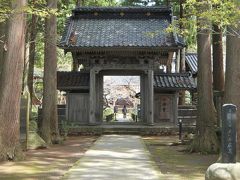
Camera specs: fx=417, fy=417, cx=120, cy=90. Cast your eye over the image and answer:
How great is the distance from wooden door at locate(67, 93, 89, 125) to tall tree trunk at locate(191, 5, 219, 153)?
1025 centimetres

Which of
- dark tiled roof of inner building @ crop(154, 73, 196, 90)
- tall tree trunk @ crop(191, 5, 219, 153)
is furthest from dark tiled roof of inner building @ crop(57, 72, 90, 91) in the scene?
tall tree trunk @ crop(191, 5, 219, 153)

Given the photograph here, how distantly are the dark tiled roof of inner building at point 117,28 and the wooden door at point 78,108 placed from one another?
10.1 feet

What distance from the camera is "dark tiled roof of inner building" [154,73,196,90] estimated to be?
928 inches

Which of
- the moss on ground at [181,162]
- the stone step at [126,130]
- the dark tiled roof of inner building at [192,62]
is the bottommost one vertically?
the moss on ground at [181,162]

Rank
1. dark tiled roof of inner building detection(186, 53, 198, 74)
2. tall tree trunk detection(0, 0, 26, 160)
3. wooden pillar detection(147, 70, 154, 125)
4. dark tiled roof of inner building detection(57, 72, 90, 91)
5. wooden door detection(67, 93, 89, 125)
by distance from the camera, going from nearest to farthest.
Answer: tall tree trunk detection(0, 0, 26, 160)
wooden pillar detection(147, 70, 154, 125)
dark tiled roof of inner building detection(57, 72, 90, 91)
wooden door detection(67, 93, 89, 125)
dark tiled roof of inner building detection(186, 53, 198, 74)

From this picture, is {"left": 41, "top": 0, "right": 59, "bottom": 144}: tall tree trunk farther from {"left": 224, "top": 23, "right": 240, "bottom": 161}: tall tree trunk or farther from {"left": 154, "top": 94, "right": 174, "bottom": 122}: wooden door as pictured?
{"left": 154, "top": 94, "right": 174, "bottom": 122}: wooden door

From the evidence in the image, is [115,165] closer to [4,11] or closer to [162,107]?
[4,11]

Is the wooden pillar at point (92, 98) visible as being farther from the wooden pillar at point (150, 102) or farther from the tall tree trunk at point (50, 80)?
the tall tree trunk at point (50, 80)

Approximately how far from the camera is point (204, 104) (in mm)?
14820

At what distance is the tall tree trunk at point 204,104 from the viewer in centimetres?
1423

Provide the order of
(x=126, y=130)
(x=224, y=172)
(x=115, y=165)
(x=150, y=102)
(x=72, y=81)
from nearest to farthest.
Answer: (x=224, y=172), (x=115, y=165), (x=126, y=130), (x=150, y=102), (x=72, y=81)

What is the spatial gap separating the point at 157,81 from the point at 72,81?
4912mm

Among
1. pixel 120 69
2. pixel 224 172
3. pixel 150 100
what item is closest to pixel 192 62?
pixel 120 69

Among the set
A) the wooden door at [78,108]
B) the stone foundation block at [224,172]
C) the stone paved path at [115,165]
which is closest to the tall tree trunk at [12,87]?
the stone paved path at [115,165]
